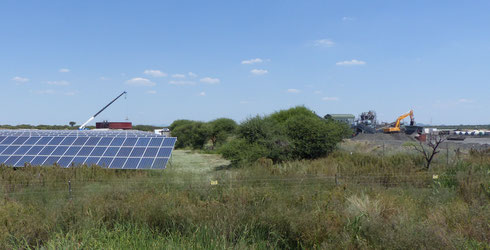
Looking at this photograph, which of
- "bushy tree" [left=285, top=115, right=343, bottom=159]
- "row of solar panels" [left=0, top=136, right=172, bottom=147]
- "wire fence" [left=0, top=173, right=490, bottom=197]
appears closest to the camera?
"wire fence" [left=0, top=173, right=490, bottom=197]

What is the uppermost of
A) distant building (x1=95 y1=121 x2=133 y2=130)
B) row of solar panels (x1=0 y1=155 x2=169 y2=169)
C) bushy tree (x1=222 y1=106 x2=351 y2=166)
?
distant building (x1=95 y1=121 x2=133 y2=130)

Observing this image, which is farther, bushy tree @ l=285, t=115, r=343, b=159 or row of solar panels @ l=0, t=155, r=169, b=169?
bushy tree @ l=285, t=115, r=343, b=159

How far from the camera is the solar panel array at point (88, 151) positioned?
577 inches

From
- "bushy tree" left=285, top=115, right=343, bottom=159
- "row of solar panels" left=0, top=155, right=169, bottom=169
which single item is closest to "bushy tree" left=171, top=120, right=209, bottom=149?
"bushy tree" left=285, top=115, right=343, bottom=159

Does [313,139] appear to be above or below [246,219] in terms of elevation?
above

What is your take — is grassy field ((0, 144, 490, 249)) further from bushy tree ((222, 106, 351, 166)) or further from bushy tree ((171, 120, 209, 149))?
bushy tree ((171, 120, 209, 149))

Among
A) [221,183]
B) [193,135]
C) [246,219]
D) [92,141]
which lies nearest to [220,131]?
[193,135]

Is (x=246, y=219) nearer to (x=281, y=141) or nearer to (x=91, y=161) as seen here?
(x=91, y=161)

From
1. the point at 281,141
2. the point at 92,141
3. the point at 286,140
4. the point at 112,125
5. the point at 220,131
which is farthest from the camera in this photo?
the point at 112,125

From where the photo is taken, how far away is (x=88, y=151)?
53.7 ft

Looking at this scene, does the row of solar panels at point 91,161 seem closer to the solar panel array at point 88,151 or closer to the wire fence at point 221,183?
the solar panel array at point 88,151

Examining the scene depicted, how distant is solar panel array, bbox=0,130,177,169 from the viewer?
14656 millimetres

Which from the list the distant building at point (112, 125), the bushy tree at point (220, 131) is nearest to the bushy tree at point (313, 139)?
the bushy tree at point (220, 131)

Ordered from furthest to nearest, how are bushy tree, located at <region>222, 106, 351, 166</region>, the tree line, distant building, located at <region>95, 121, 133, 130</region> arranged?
1. distant building, located at <region>95, 121, 133, 130</region>
2. bushy tree, located at <region>222, 106, 351, 166</region>
3. the tree line
